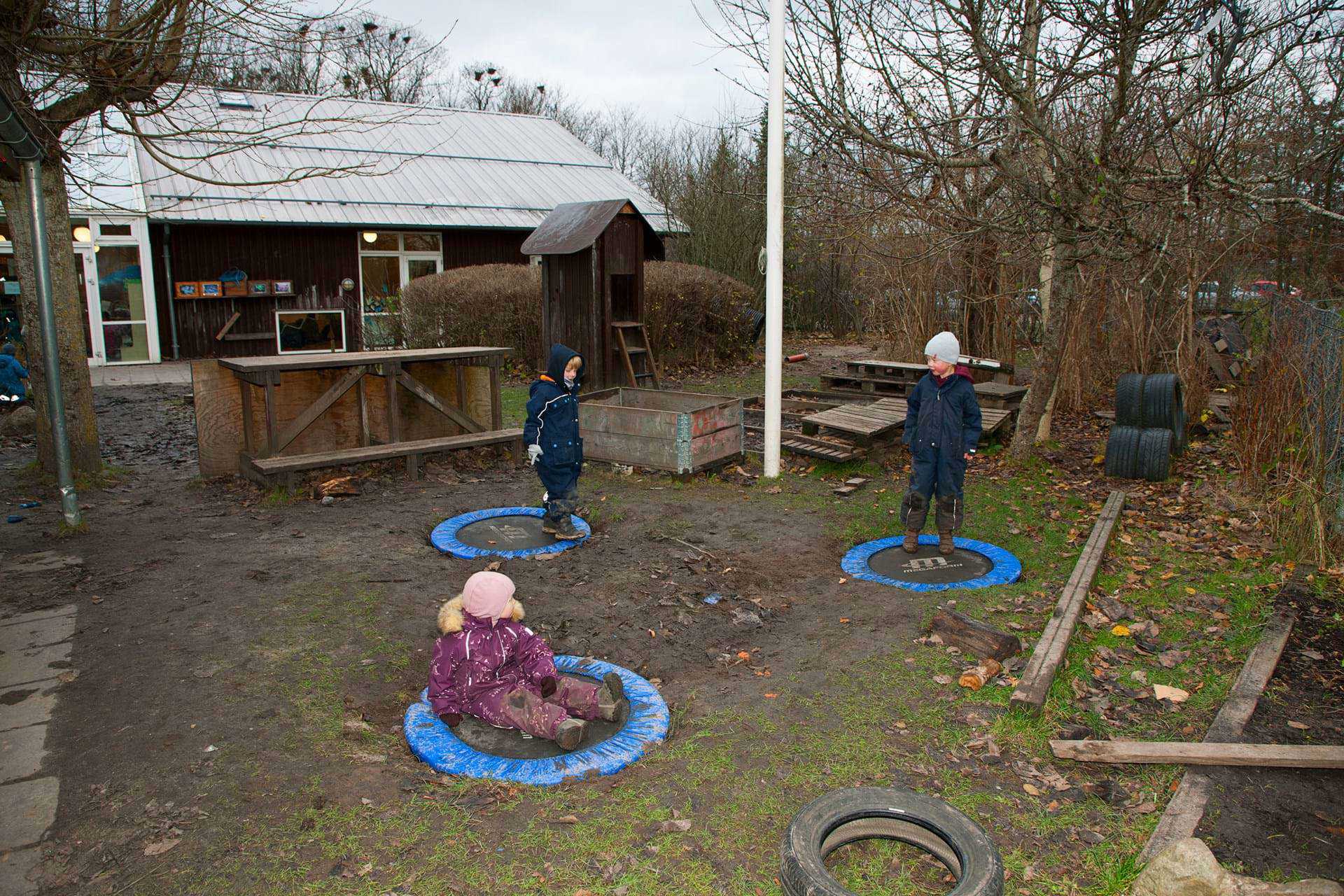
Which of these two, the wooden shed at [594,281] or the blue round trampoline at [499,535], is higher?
the wooden shed at [594,281]

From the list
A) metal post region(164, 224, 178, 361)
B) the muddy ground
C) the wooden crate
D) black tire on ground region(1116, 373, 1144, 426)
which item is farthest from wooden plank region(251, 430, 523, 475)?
metal post region(164, 224, 178, 361)

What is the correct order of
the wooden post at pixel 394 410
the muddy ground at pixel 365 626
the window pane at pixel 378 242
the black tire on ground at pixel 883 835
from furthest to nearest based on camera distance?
the window pane at pixel 378 242 → the wooden post at pixel 394 410 → the muddy ground at pixel 365 626 → the black tire on ground at pixel 883 835

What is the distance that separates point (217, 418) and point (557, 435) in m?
3.88

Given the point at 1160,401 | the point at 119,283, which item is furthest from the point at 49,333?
the point at 119,283

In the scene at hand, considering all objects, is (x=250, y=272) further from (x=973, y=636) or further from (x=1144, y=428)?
(x=973, y=636)

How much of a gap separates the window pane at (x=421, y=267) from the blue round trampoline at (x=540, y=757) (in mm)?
18110

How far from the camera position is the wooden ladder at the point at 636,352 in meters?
13.2

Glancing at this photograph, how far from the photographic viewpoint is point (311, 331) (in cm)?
1991

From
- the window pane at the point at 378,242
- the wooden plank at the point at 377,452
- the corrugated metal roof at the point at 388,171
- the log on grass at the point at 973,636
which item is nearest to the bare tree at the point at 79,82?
the wooden plank at the point at 377,452

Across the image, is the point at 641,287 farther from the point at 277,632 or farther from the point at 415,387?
the point at 277,632

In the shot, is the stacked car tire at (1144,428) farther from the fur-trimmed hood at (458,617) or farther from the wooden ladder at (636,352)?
the fur-trimmed hood at (458,617)

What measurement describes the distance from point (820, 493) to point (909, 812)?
17.6 ft

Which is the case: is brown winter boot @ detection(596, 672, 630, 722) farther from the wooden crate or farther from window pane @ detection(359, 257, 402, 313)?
window pane @ detection(359, 257, 402, 313)

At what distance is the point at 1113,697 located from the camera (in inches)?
182
